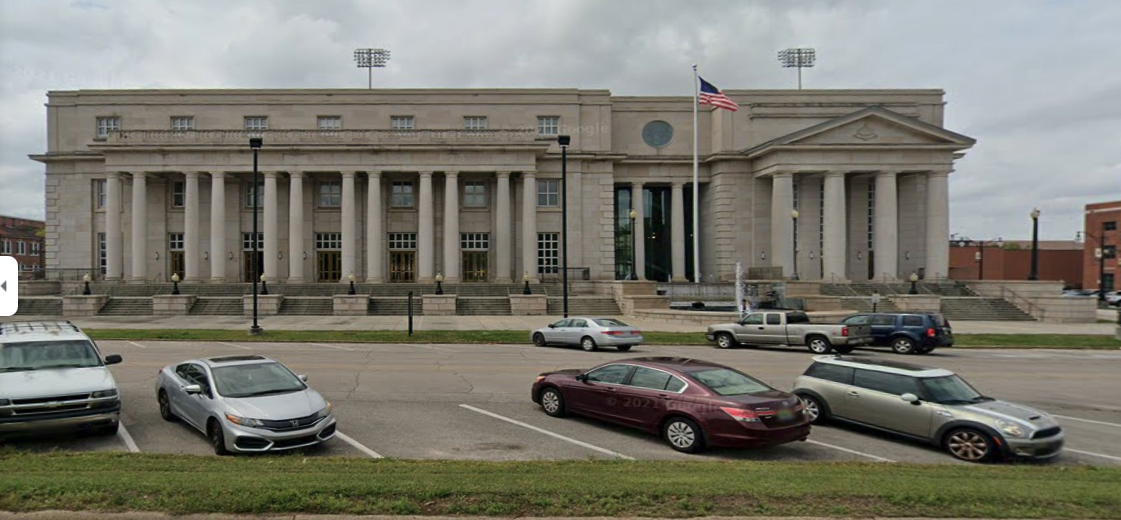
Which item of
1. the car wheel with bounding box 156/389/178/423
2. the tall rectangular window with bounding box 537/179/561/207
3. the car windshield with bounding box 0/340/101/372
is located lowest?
the car wheel with bounding box 156/389/178/423

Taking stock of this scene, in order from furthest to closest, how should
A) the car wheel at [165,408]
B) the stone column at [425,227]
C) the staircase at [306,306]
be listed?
the stone column at [425,227], the staircase at [306,306], the car wheel at [165,408]

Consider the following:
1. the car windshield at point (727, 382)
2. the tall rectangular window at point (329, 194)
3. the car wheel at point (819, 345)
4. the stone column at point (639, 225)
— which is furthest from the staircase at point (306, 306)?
the car windshield at point (727, 382)

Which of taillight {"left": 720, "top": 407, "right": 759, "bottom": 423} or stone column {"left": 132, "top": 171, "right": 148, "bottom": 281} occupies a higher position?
stone column {"left": 132, "top": 171, "right": 148, "bottom": 281}

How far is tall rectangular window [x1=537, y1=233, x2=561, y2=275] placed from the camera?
49031 mm

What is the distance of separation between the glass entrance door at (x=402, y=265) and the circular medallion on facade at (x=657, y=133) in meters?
21.6

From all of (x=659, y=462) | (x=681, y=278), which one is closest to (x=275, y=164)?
(x=681, y=278)

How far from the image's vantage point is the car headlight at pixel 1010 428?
30.0 ft

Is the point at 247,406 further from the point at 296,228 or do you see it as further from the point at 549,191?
the point at 549,191

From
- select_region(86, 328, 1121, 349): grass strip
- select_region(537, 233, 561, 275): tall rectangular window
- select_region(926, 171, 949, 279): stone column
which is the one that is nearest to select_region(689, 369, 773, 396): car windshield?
select_region(86, 328, 1121, 349): grass strip

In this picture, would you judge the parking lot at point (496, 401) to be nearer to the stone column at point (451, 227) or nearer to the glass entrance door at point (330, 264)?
the stone column at point (451, 227)

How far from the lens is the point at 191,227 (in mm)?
43938

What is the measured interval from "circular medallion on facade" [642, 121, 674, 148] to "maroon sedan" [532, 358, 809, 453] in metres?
43.0

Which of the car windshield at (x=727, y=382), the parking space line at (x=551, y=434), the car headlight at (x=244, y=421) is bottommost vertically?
the parking space line at (x=551, y=434)

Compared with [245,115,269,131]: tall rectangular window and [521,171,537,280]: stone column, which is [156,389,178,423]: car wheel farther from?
[245,115,269,131]: tall rectangular window
